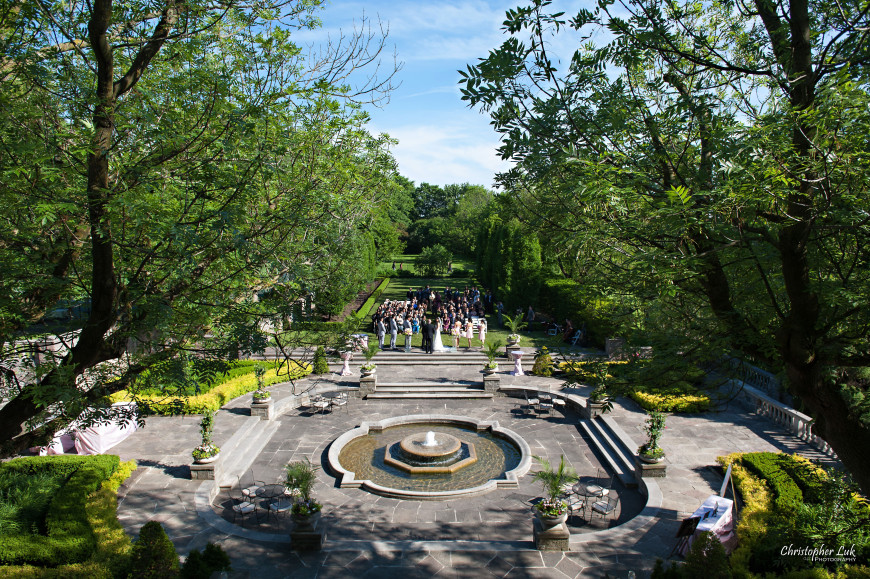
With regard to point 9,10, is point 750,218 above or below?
below

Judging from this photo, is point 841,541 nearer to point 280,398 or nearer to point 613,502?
point 613,502

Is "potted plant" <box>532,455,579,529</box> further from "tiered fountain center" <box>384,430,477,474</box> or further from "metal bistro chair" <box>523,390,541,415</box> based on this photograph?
"metal bistro chair" <box>523,390,541,415</box>

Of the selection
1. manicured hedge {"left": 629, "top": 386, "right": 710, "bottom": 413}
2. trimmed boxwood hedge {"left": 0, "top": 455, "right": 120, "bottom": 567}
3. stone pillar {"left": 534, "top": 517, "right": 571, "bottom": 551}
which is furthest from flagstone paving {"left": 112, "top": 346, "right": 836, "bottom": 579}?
trimmed boxwood hedge {"left": 0, "top": 455, "right": 120, "bottom": 567}

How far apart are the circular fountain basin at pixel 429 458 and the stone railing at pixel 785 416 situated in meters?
6.47

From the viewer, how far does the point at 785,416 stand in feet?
45.1

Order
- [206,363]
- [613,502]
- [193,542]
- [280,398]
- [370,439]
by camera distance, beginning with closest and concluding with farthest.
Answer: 1. [206,363]
2. [193,542]
3. [613,502]
4. [370,439]
5. [280,398]

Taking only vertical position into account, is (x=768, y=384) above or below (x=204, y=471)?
above

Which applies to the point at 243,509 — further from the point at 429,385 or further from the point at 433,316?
the point at 433,316

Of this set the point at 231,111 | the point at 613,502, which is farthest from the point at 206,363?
the point at 613,502

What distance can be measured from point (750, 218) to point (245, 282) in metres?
5.70

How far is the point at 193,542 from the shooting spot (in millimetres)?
8938

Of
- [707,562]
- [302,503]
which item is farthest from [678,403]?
[302,503]

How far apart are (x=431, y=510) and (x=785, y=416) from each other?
33.1 feet

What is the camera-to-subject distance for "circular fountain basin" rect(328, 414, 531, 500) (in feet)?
36.7
